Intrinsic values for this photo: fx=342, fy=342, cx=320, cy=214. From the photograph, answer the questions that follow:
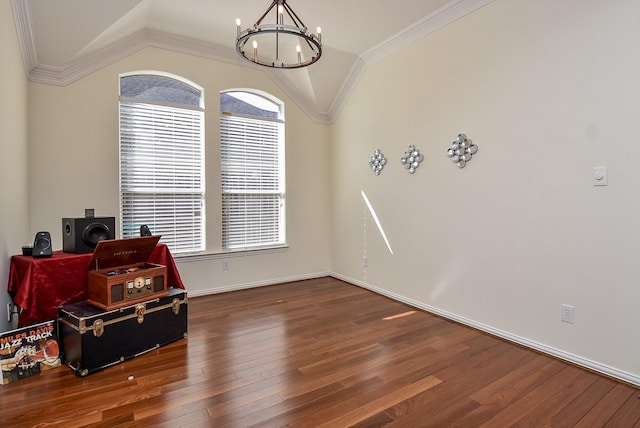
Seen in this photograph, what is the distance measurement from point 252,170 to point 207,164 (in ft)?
2.15

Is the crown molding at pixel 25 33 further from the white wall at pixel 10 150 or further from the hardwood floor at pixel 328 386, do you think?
the hardwood floor at pixel 328 386

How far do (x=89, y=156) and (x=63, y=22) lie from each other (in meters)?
1.31

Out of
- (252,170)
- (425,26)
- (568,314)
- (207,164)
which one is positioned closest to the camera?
(568,314)

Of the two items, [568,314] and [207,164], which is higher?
[207,164]

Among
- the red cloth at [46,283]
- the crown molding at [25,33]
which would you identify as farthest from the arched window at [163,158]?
the red cloth at [46,283]

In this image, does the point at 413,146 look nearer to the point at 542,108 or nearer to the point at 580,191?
the point at 542,108

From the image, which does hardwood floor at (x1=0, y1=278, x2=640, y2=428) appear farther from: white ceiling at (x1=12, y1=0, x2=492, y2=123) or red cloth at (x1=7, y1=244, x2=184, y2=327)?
white ceiling at (x1=12, y1=0, x2=492, y2=123)

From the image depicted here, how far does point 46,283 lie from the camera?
2521mm

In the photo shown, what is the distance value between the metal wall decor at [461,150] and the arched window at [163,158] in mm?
3029

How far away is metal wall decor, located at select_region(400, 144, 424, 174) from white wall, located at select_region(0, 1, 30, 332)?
359 centimetres

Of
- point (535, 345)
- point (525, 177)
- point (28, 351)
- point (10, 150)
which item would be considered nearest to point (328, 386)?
point (535, 345)

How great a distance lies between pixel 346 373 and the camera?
7.98 ft

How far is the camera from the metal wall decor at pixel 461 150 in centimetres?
332

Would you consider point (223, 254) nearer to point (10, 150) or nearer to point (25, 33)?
point (10, 150)
